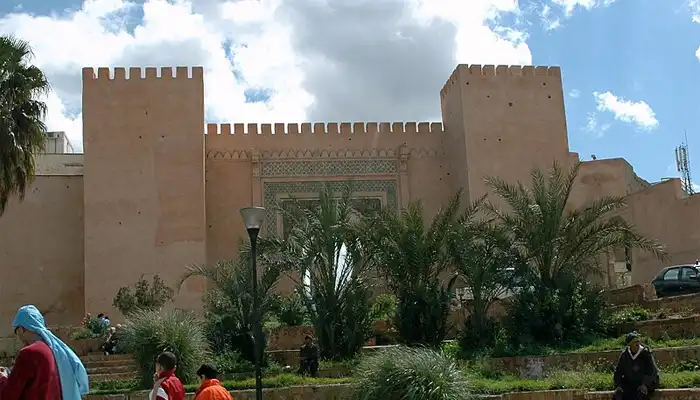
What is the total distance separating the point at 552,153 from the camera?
76.8 ft

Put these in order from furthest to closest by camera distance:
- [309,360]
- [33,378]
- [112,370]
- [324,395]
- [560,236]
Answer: [112,370] → [560,236] → [309,360] → [324,395] → [33,378]

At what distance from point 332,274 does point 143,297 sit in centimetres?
689

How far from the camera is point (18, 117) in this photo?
16.1 meters

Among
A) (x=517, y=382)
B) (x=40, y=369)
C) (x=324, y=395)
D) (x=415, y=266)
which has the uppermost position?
(x=415, y=266)

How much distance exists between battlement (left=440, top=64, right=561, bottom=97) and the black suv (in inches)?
360

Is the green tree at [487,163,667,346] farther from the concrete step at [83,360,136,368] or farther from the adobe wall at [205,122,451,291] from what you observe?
the adobe wall at [205,122,451,291]

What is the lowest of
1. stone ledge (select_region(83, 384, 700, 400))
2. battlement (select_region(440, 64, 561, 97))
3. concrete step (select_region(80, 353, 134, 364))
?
stone ledge (select_region(83, 384, 700, 400))

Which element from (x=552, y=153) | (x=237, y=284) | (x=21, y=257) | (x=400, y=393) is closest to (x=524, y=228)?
(x=237, y=284)

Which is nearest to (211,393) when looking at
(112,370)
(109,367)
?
(112,370)

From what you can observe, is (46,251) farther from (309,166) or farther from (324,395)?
(324,395)

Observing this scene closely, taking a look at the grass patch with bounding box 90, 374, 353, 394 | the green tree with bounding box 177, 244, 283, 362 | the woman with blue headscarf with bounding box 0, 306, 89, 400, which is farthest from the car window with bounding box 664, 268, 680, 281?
the woman with blue headscarf with bounding box 0, 306, 89, 400

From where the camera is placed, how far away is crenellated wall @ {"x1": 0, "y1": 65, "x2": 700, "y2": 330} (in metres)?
21.6

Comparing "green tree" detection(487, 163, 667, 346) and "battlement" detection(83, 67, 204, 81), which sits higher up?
"battlement" detection(83, 67, 204, 81)

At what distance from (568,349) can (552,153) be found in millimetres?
11438
